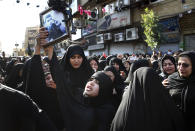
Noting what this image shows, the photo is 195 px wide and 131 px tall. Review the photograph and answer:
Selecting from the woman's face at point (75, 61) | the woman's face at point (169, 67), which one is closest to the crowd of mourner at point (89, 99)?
the woman's face at point (75, 61)

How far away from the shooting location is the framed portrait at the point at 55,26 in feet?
6.42

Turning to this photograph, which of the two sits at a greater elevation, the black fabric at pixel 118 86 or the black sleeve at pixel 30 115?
the black sleeve at pixel 30 115

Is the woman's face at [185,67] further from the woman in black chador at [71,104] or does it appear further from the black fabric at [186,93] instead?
the woman in black chador at [71,104]

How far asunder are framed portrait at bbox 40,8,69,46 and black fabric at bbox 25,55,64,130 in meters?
0.38

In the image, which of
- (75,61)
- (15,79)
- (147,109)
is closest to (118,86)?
(75,61)

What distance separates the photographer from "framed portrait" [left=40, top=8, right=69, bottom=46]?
196 centimetres

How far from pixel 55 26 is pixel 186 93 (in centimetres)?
169

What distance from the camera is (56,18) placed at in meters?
2.01

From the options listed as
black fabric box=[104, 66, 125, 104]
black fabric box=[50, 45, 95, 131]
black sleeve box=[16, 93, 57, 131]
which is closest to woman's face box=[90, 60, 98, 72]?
black fabric box=[104, 66, 125, 104]

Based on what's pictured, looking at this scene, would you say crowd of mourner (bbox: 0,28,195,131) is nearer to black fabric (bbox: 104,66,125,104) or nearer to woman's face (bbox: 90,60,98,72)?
black fabric (bbox: 104,66,125,104)

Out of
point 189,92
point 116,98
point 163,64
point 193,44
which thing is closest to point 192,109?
point 189,92

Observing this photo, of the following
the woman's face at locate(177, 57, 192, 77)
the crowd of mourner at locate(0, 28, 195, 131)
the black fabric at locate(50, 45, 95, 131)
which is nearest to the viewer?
the crowd of mourner at locate(0, 28, 195, 131)

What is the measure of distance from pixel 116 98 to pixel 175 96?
0.80 meters

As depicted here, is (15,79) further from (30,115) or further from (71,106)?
(30,115)
